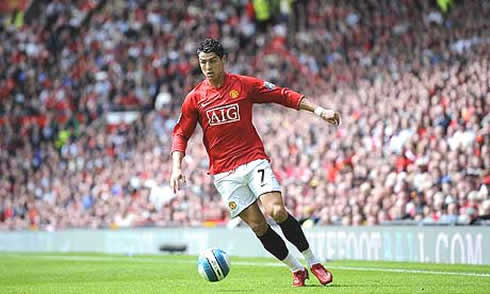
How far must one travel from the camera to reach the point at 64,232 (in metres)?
28.8

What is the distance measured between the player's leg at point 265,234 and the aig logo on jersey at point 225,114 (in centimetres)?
96

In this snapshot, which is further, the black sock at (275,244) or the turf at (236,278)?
the black sock at (275,244)

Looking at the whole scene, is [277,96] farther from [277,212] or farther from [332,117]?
[277,212]

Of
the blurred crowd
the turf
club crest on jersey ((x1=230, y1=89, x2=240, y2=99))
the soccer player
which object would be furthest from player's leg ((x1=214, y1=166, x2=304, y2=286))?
the blurred crowd

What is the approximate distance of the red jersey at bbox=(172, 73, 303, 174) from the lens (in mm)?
11734

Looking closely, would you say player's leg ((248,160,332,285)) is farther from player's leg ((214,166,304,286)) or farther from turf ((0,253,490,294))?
turf ((0,253,490,294))

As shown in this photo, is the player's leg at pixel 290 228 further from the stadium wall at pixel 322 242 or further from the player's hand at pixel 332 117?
the stadium wall at pixel 322 242

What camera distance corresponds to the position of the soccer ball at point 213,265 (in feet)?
39.6

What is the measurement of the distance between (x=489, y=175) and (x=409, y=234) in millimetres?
1724

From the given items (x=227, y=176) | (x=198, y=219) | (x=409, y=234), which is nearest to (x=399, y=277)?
(x=227, y=176)

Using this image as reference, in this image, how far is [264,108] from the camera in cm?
2798

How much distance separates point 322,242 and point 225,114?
31.9 feet

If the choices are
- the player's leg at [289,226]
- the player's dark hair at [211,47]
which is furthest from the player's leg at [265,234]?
the player's dark hair at [211,47]

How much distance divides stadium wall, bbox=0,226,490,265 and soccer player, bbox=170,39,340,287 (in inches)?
235
